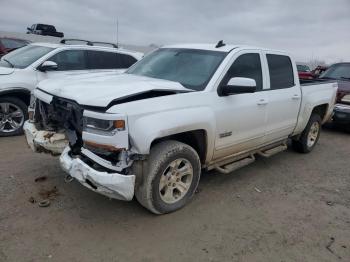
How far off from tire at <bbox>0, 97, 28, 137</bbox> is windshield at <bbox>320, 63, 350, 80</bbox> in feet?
26.2

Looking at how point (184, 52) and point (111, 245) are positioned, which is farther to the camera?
point (184, 52)

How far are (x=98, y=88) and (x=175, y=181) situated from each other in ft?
4.23

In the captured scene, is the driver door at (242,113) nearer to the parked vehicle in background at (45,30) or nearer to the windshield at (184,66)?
the windshield at (184,66)

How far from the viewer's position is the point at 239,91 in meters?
3.99

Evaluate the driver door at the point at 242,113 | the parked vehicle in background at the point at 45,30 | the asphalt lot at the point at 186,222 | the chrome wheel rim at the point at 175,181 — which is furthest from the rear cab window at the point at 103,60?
the parked vehicle in background at the point at 45,30

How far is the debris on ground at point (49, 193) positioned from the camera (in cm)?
407

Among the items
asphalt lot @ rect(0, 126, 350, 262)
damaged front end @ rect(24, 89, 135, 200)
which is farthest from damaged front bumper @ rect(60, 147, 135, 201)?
asphalt lot @ rect(0, 126, 350, 262)

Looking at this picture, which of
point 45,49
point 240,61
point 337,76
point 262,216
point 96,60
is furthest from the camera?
point 337,76

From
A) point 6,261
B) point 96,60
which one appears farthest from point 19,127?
point 6,261

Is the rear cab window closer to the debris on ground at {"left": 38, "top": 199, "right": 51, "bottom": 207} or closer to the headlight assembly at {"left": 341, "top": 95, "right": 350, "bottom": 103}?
the debris on ground at {"left": 38, "top": 199, "right": 51, "bottom": 207}

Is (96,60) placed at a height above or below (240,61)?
below

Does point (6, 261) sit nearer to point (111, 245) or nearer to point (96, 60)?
point (111, 245)

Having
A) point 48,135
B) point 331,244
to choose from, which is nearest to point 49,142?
point 48,135

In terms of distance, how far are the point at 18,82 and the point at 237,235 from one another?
5079 millimetres
